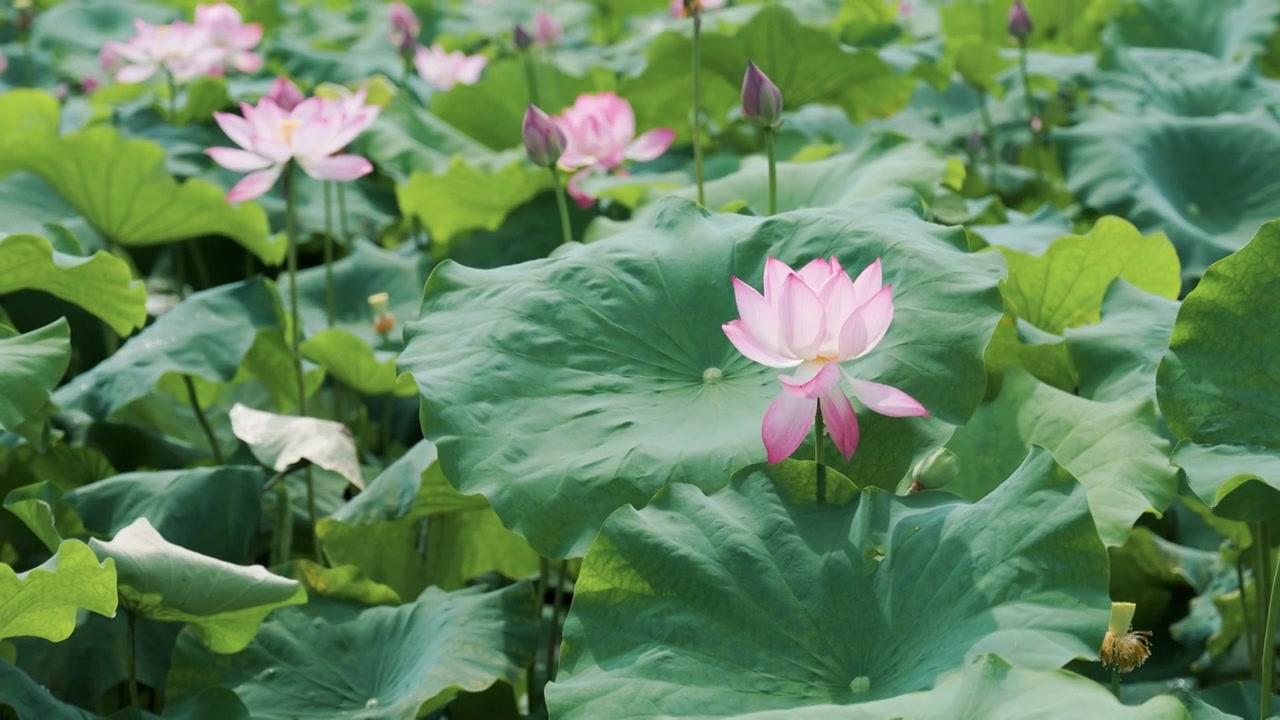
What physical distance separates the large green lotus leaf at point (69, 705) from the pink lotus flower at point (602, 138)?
34.9 inches

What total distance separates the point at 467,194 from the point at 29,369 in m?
1.08

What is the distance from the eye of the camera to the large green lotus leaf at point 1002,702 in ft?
2.85

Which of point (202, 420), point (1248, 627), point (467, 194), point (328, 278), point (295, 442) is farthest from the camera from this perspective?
point (467, 194)

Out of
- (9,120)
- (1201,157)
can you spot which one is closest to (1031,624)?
(1201,157)

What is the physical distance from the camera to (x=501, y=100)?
2828 mm

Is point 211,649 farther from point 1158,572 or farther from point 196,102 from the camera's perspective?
point 196,102

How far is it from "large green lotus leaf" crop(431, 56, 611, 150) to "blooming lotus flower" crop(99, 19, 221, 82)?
458mm

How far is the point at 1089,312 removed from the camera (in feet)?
5.48

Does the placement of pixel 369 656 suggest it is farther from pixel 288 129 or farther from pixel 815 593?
pixel 288 129

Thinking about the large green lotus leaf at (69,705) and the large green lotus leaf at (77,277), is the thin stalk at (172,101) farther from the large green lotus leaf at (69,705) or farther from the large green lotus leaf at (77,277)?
the large green lotus leaf at (69,705)

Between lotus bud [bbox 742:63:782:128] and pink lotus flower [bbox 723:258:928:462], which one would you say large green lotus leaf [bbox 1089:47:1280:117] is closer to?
lotus bud [bbox 742:63:782:128]

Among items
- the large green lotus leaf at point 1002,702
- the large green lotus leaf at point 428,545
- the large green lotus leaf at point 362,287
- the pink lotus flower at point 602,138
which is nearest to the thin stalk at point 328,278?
the large green lotus leaf at point 362,287

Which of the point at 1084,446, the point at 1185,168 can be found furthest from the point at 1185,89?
the point at 1084,446

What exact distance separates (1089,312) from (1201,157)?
2.28ft
